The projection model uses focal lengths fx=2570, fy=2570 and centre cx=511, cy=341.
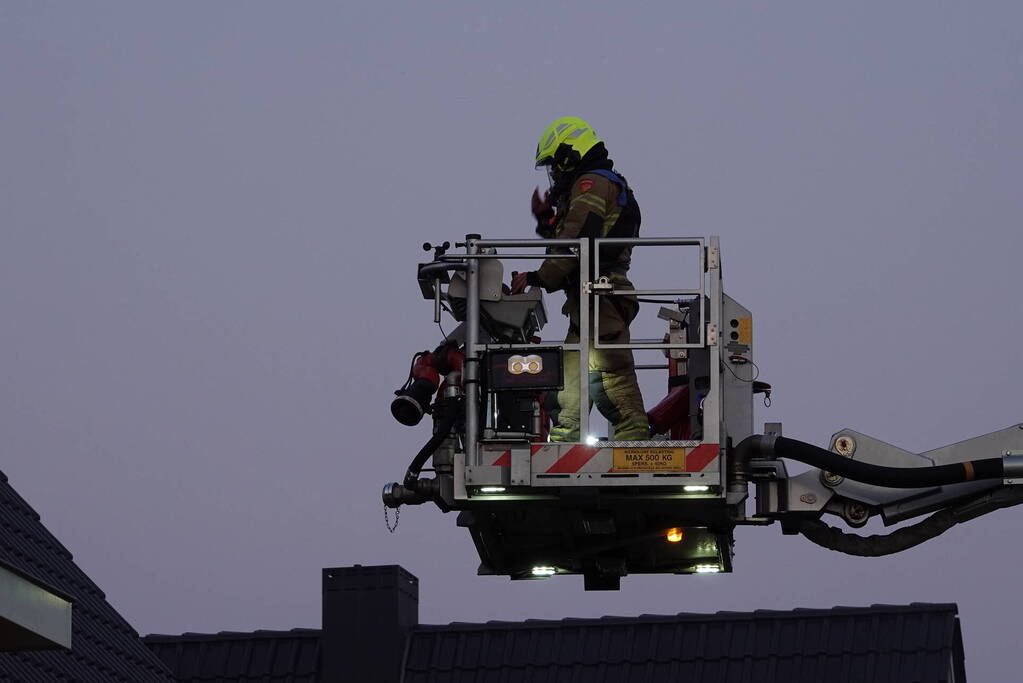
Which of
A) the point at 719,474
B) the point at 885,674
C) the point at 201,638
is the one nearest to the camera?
the point at 719,474

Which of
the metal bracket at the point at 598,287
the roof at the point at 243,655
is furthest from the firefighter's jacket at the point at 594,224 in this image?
the roof at the point at 243,655

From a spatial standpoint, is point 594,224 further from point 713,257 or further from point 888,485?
point 888,485

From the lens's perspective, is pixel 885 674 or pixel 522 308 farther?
pixel 885 674

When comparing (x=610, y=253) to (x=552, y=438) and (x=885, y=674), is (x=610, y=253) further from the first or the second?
(x=885, y=674)

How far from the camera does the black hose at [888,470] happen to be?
57.9ft

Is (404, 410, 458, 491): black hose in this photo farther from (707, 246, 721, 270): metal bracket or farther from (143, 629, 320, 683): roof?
(143, 629, 320, 683): roof

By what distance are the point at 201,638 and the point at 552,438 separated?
43.3 ft

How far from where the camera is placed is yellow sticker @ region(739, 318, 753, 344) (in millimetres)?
18109

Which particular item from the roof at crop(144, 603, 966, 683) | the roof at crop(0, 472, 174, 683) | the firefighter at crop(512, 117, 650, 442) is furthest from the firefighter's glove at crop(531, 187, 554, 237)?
the roof at crop(144, 603, 966, 683)

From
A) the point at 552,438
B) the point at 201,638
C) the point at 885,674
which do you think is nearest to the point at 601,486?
the point at 552,438

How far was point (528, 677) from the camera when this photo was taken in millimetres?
28516

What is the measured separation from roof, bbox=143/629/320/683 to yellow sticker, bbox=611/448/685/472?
12665mm

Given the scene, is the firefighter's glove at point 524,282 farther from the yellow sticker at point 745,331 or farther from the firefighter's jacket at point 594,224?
the yellow sticker at point 745,331

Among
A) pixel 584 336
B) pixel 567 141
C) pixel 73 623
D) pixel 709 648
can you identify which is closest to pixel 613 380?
pixel 584 336
